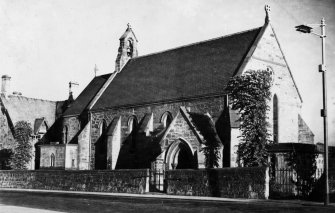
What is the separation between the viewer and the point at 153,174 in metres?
28.9

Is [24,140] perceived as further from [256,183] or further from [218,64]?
[256,183]

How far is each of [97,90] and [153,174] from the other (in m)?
21.8

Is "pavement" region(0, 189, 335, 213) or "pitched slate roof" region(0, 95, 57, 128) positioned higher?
Answer: "pitched slate roof" region(0, 95, 57, 128)

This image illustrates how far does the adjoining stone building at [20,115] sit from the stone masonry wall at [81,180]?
571 inches

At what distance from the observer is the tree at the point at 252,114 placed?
2709 centimetres

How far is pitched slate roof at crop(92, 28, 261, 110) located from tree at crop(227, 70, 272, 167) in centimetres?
351

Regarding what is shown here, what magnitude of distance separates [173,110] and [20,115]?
2842cm

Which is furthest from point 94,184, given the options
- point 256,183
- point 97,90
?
point 97,90

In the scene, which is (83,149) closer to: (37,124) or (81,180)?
(81,180)

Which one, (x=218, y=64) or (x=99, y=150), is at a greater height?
(x=218, y=64)

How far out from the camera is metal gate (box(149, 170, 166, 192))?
2855cm

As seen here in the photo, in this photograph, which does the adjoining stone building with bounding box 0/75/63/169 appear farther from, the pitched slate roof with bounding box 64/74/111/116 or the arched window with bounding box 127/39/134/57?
the arched window with bounding box 127/39/134/57

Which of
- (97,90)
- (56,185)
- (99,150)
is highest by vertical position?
(97,90)

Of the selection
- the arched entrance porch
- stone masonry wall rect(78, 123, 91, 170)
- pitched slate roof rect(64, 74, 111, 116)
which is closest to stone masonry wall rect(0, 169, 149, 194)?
the arched entrance porch
